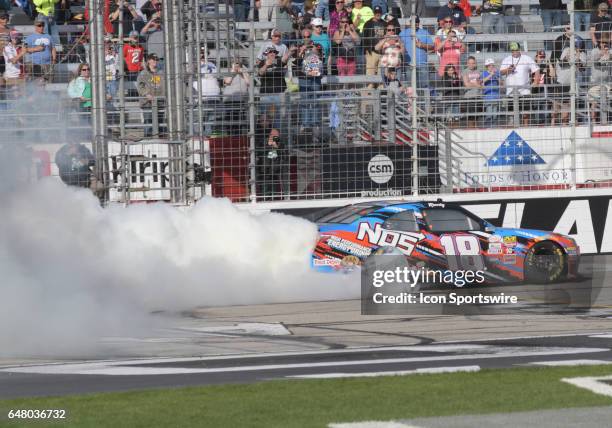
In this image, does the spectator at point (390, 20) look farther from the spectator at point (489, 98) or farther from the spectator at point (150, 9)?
the spectator at point (150, 9)

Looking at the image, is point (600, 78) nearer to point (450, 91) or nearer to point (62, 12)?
point (450, 91)

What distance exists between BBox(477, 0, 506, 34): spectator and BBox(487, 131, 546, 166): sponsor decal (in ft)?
7.10

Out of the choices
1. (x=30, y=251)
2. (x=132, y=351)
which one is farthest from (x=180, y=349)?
(x=30, y=251)

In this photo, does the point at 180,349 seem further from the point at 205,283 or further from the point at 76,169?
the point at 76,169

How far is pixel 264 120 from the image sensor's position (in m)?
17.5

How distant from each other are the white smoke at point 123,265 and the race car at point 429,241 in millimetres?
301

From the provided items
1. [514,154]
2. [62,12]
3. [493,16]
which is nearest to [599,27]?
[493,16]

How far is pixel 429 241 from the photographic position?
48.8ft

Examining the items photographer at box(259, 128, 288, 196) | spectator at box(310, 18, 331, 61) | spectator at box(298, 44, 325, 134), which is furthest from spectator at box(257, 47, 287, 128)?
spectator at box(310, 18, 331, 61)

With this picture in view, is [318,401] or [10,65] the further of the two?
[10,65]

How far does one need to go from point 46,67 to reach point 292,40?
4.03 m

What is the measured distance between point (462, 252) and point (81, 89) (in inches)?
233

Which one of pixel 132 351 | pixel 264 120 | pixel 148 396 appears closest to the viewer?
pixel 148 396

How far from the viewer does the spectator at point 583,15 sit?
63.9ft
